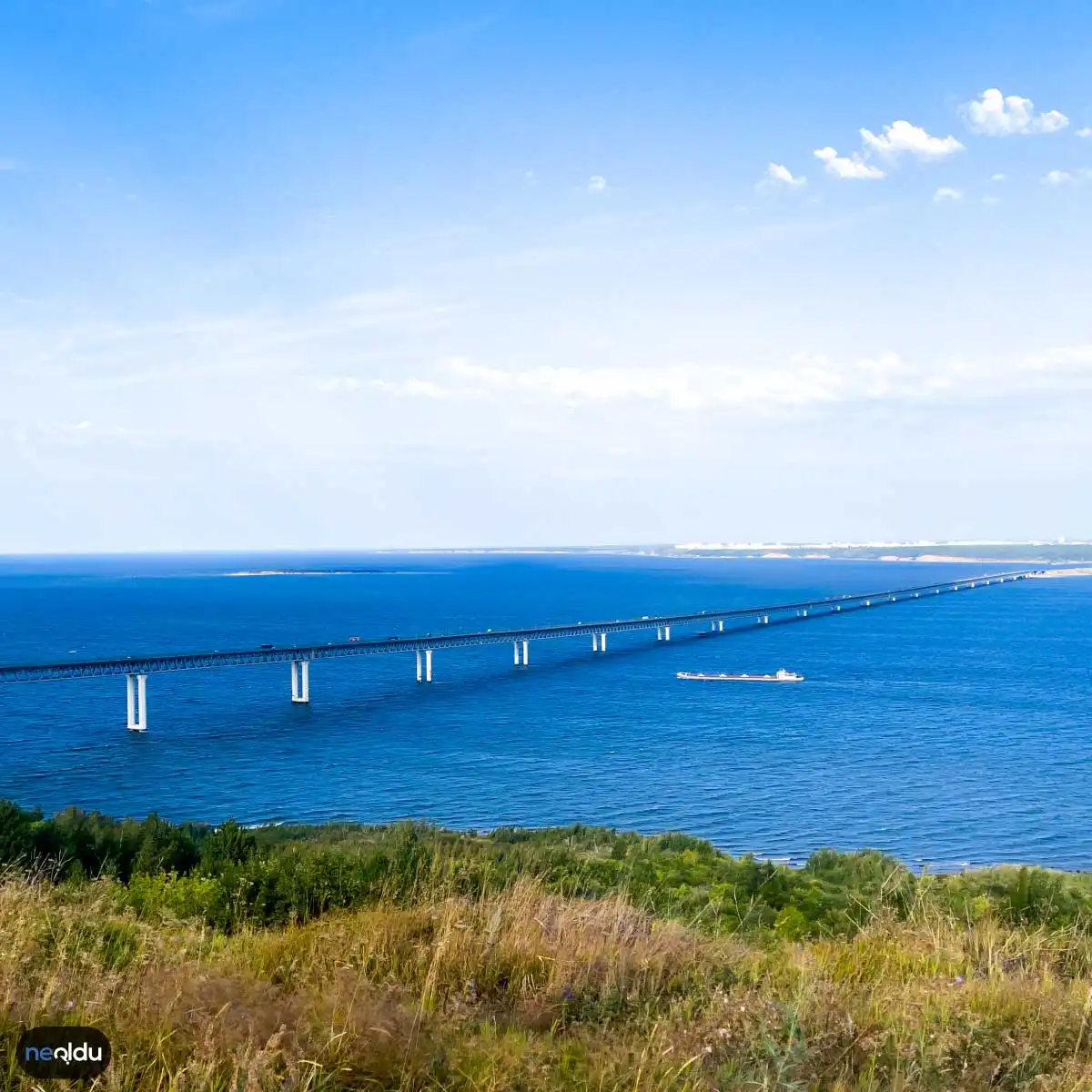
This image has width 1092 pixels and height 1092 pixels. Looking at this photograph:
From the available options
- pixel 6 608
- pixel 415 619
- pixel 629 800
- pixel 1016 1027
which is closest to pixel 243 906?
pixel 1016 1027

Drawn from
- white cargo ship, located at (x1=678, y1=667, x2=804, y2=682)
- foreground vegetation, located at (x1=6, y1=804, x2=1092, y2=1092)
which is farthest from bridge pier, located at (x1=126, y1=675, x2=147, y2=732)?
foreground vegetation, located at (x1=6, y1=804, x2=1092, y2=1092)

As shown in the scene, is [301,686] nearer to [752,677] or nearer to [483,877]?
[752,677]

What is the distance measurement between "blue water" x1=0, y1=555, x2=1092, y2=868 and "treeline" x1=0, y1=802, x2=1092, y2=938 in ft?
41.7

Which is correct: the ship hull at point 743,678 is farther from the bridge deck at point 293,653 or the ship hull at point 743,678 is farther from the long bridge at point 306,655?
the bridge deck at point 293,653

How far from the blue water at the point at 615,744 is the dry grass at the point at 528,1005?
38528 millimetres

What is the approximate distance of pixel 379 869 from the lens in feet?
38.1

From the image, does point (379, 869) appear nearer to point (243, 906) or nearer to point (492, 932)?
point (243, 906)

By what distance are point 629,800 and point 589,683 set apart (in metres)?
51.0

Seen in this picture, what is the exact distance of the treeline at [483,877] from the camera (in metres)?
11.4

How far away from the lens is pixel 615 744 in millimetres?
71312

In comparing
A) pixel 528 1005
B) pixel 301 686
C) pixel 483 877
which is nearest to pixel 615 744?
pixel 301 686

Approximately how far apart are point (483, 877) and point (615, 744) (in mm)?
61325

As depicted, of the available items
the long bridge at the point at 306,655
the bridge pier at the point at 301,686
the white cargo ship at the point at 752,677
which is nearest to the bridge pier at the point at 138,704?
the long bridge at the point at 306,655

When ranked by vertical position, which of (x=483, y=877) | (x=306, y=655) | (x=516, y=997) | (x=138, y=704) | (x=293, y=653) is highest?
(x=516, y=997)
